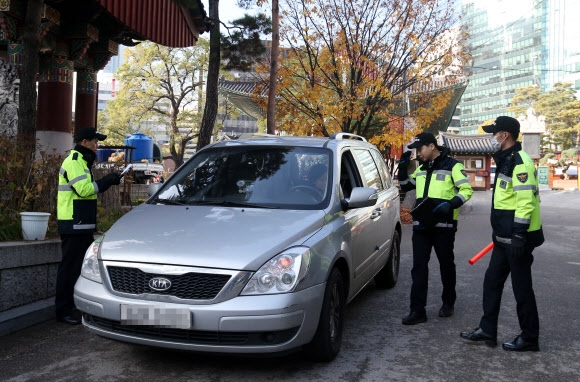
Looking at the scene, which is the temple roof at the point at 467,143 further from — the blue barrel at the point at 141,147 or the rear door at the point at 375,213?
the rear door at the point at 375,213

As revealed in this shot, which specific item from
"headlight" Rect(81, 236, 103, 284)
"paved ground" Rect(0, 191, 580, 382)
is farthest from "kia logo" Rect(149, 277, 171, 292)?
"paved ground" Rect(0, 191, 580, 382)

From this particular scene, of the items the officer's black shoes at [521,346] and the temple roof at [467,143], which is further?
the temple roof at [467,143]

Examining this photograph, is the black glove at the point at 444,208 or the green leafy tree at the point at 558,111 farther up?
the green leafy tree at the point at 558,111

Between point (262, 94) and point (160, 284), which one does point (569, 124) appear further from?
point (160, 284)

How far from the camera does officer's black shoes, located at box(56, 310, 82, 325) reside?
526 cm

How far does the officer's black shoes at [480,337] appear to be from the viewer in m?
4.82

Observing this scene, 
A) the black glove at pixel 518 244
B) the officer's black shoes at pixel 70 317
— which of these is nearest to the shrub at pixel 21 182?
the officer's black shoes at pixel 70 317

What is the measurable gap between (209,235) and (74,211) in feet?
6.14

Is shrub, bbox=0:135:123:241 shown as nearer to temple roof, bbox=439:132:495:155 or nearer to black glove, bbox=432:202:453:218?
black glove, bbox=432:202:453:218

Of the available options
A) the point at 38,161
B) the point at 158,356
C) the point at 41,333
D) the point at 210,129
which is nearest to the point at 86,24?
the point at 210,129

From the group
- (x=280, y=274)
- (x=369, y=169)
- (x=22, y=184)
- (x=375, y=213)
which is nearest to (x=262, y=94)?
(x=22, y=184)

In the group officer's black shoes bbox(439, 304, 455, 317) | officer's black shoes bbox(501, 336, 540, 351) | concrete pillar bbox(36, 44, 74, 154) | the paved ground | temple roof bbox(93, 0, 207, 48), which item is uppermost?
temple roof bbox(93, 0, 207, 48)

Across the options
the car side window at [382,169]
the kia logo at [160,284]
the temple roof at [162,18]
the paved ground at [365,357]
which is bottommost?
the paved ground at [365,357]

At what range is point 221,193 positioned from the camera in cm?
484
